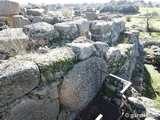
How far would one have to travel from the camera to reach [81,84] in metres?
4.93

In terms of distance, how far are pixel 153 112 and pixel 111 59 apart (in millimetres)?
2366

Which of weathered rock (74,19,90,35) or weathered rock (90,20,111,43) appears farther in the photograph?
weathered rock (90,20,111,43)

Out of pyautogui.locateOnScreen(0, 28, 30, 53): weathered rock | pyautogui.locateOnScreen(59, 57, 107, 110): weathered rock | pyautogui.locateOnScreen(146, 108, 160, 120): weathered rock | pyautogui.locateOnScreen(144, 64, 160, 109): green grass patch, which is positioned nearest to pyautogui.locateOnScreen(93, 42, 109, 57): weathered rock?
pyautogui.locateOnScreen(59, 57, 107, 110): weathered rock

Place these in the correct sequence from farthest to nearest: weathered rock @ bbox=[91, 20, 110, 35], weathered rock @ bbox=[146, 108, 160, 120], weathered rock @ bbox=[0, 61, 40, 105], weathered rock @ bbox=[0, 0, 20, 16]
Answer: weathered rock @ bbox=[91, 20, 110, 35] < weathered rock @ bbox=[0, 0, 20, 16] < weathered rock @ bbox=[146, 108, 160, 120] < weathered rock @ bbox=[0, 61, 40, 105]

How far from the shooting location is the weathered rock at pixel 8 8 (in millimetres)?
7762

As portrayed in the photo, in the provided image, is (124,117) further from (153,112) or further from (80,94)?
(80,94)

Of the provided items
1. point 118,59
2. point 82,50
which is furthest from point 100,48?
point 118,59

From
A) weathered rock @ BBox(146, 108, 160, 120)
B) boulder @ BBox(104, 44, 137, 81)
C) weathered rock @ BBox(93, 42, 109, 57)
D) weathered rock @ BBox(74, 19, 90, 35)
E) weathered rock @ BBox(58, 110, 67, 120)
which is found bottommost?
weathered rock @ BBox(146, 108, 160, 120)

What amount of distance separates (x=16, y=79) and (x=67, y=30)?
3573 mm

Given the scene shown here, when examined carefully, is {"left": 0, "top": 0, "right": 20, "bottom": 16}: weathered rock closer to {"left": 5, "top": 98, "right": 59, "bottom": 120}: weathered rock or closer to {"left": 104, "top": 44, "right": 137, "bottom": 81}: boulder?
{"left": 104, "top": 44, "right": 137, "bottom": 81}: boulder

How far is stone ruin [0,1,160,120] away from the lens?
3.52m

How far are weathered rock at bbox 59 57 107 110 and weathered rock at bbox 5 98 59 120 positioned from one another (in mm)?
340

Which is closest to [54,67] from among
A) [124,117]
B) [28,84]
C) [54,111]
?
[28,84]

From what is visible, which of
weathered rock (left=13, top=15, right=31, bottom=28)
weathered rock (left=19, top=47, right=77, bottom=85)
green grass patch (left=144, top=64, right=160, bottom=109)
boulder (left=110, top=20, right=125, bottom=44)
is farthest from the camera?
boulder (left=110, top=20, right=125, bottom=44)
